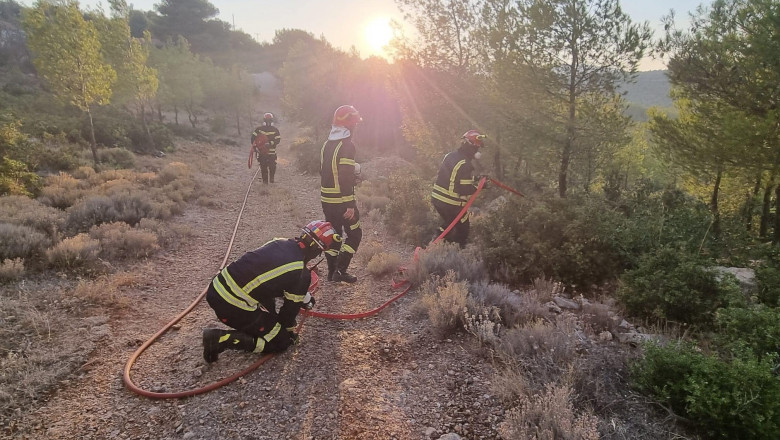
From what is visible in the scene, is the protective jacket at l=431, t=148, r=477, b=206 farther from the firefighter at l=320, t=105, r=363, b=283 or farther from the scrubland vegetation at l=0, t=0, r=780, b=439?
the firefighter at l=320, t=105, r=363, b=283

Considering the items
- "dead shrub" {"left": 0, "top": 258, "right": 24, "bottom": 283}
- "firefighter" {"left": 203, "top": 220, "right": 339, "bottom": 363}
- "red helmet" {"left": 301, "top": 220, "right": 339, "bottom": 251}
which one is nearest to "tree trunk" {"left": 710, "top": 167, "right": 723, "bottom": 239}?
"red helmet" {"left": 301, "top": 220, "right": 339, "bottom": 251}

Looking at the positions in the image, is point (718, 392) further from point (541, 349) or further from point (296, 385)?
point (296, 385)

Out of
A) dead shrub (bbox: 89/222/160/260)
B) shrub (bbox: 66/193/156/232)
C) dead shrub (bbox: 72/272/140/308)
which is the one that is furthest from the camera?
shrub (bbox: 66/193/156/232)

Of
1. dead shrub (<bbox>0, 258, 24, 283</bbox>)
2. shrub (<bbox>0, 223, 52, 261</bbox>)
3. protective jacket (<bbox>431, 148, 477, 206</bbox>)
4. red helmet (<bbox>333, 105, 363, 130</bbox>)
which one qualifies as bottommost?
dead shrub (<bbox>0, 258, 24, 283</bbox>)

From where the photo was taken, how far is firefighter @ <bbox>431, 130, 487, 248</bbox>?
659cm

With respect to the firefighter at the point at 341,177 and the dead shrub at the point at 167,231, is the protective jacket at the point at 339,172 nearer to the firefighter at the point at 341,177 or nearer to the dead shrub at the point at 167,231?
the firefighter at the point at 341,177

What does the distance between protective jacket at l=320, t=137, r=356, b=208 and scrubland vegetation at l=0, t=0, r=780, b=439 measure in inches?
55.0

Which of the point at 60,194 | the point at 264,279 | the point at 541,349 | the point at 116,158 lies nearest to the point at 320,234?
the point at 264,279

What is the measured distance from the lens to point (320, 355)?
14.0 ft

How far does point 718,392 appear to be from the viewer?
9.00 ft

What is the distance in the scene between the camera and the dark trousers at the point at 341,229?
6008 mm

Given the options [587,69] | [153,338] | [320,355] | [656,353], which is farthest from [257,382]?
[587,69]

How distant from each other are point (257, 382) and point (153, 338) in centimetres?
163

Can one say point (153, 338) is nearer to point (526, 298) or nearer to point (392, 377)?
point (392, 377)
